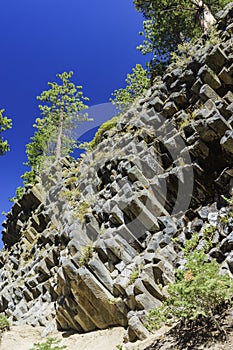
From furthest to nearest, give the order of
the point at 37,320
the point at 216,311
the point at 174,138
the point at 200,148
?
1. the point at 37,320
2. the point at 174,138
3. the point at 200,148
4. the point at 216,311

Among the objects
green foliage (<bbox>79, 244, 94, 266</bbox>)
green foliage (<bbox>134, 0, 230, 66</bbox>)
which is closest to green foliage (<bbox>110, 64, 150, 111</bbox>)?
green foliage (<bbox>134, 0, 230, 66</bbox>)

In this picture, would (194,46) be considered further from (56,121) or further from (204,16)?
(56,121)

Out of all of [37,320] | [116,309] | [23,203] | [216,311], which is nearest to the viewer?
[216,311]

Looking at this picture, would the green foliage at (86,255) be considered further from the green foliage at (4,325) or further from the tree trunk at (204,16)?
the tree trunk at (204,16)

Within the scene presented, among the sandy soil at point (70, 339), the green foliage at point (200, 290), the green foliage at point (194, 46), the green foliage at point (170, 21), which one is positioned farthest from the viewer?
the green foliage at point (170, 21)

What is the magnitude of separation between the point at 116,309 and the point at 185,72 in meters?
9.47

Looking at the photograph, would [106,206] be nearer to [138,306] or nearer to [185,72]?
[138,306]

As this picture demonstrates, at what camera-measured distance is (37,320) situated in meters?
11.6

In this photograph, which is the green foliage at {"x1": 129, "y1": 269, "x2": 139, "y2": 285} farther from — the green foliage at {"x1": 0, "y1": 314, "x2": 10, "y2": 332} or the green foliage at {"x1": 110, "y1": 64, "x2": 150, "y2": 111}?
the green foliage at {"x1": 110, "y1": 64, "x2": 150, "y2": 111}

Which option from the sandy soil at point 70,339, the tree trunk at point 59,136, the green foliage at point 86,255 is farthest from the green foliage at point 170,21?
the sandy soil at point 70,339

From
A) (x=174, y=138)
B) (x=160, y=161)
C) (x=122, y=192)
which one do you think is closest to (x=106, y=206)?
(x=122, y=192)

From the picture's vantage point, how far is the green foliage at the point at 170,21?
19391mm

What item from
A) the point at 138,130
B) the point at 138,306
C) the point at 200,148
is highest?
the point at 138,130

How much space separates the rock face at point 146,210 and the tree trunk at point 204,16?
4.14 m
